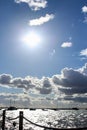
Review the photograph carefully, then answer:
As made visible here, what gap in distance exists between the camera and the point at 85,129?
37.9 feet

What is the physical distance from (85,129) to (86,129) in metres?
0.04

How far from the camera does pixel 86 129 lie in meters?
11.6
